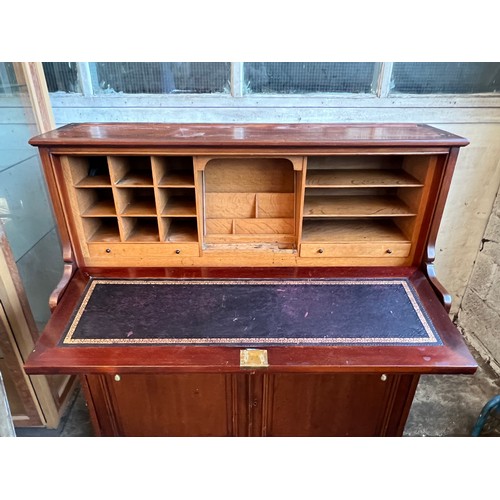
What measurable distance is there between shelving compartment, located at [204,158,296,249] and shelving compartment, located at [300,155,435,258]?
98 millimetres

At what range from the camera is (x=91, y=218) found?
158cm

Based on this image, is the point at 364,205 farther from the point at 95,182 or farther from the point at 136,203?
the point at 95,182

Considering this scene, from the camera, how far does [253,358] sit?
118cm

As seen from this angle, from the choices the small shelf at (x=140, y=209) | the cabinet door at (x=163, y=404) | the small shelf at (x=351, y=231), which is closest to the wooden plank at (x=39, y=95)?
the small shelf at (x=140, y=209)

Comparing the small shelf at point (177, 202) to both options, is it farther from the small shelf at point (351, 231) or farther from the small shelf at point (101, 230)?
the small shelf at point (351, 231)

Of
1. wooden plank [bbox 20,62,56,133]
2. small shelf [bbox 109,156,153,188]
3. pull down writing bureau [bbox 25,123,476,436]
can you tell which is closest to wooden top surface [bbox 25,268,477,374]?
pull down writing bureau [bbox 25,123,476,436]

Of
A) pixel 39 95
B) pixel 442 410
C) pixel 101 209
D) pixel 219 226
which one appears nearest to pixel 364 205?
pixel 219 226

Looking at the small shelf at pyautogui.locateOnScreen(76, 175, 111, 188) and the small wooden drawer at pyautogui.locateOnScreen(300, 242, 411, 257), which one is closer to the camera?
the small shelf at pyautogui.locateOnScreen(76, 175, 111, 188)

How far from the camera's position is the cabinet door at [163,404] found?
54.6 inches

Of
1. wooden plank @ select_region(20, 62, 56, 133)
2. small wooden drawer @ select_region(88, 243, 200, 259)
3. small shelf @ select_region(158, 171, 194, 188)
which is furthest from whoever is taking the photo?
→ wooden plank @ select_region(20, 62, 56, 133)

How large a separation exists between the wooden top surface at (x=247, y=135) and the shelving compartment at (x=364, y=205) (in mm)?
132

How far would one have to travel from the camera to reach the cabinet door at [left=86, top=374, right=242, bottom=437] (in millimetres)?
1388

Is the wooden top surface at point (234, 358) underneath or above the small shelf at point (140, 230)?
underneath

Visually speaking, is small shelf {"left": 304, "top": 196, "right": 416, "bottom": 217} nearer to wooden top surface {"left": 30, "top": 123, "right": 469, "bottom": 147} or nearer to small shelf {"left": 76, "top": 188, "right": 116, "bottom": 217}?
→ wooden top surface {"left": 30, "top": 123, "right": 469, "bottom": 147}
